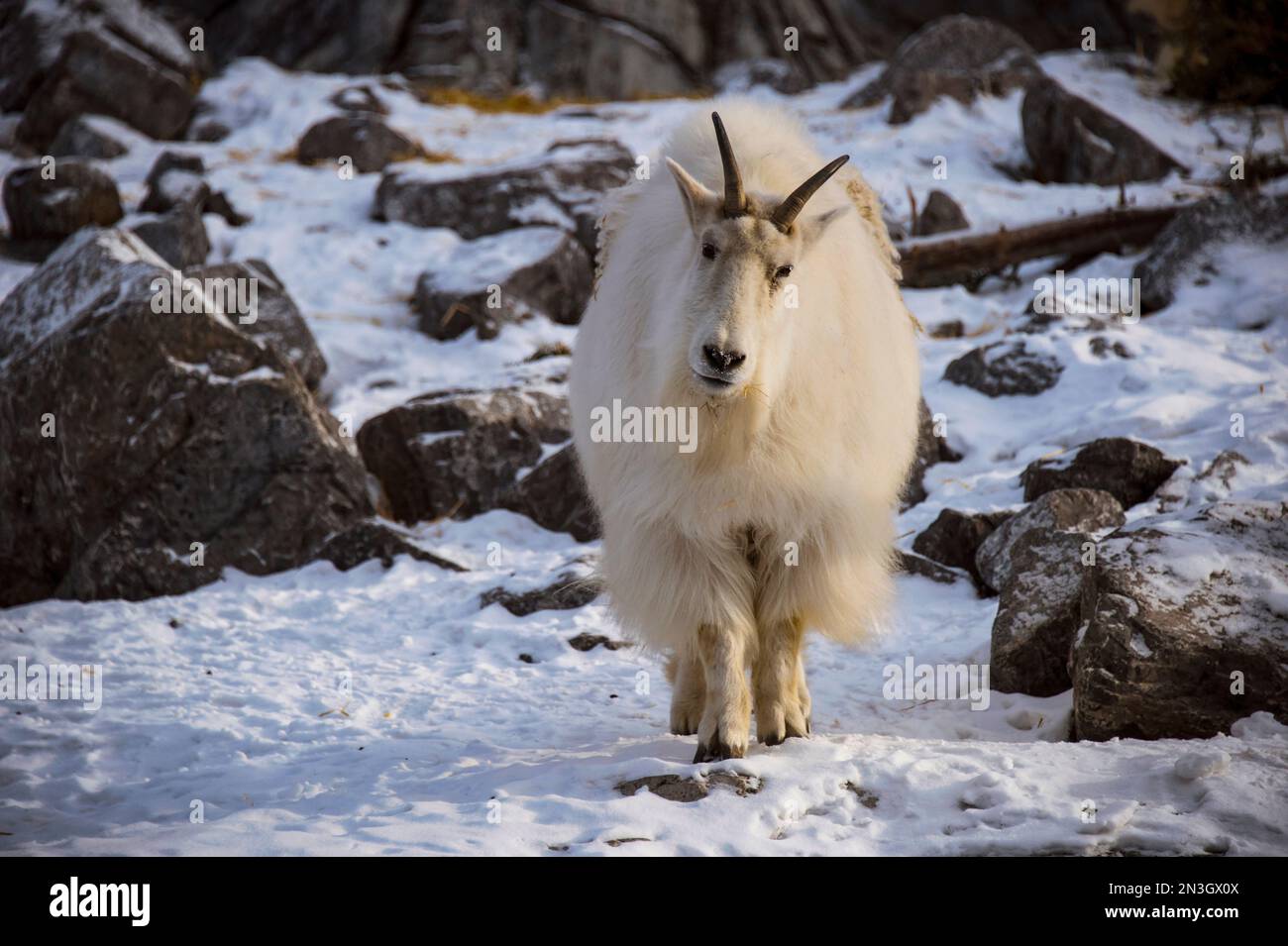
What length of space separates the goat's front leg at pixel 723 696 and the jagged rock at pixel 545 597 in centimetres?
234

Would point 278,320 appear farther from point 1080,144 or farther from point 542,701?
point 1080,144

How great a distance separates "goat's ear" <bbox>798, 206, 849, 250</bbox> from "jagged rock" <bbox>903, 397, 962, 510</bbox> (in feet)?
12.2

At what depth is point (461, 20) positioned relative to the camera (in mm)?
18969

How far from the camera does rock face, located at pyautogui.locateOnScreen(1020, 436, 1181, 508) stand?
22.2 feet

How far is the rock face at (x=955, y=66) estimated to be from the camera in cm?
1505

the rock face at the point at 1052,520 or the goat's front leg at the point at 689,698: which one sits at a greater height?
the rock face at the point at 1052,520

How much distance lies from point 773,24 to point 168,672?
56.6 ft

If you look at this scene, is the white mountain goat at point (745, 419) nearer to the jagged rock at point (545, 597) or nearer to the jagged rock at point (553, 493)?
the jagged rock at point (545, 597)

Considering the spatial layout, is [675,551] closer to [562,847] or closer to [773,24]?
[562,847]

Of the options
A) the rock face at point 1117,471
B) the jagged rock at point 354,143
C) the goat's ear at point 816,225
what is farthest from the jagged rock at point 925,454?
the jagged rock at point 354,143

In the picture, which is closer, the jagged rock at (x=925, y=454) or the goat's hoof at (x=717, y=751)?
the goat's hoof at (x=717, y=751)

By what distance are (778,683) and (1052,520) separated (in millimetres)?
2040

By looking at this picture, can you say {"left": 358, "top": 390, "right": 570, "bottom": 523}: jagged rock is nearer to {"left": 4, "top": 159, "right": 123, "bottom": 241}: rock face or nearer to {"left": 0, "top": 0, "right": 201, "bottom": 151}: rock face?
{"left": 4, "top": 159, "right": 123, "bottom": 241}: rock face
